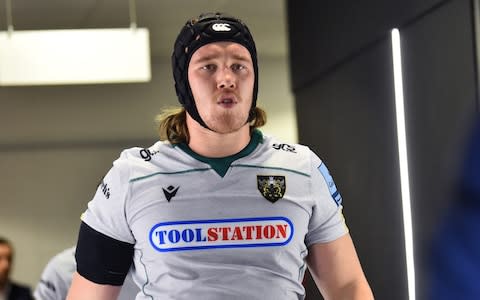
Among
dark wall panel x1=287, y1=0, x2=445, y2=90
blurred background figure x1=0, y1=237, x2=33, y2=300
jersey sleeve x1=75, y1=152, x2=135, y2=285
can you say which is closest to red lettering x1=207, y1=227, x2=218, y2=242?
jersey sleeve x1=75, y1=152, x2=135, y2=285

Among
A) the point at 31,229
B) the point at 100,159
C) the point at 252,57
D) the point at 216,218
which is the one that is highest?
the point at 252,57

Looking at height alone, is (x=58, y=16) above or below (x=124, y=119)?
above

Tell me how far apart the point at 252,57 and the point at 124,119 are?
8257 mm

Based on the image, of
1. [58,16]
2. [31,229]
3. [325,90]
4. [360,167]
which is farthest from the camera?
[31,229]

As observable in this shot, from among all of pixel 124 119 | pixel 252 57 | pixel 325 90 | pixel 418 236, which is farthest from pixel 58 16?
pixel 252 57

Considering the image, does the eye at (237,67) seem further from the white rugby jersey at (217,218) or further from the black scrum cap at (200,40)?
the white rugby jersey at (217,218)

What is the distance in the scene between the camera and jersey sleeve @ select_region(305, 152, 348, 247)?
1.55 m

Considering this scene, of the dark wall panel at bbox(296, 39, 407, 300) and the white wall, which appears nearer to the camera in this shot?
the dark wall panel at bbox(296, 39, 407, 300)

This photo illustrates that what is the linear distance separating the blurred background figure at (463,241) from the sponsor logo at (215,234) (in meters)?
0.50

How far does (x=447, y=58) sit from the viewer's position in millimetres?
3479

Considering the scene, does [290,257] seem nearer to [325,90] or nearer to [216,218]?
[216,218]

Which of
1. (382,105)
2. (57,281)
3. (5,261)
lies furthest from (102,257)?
(5,261)

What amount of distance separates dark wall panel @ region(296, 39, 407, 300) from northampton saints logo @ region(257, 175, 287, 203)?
8.63 ft

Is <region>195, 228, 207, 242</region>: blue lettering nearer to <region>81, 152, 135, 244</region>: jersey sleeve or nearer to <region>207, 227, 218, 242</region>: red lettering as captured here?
<region>207, 227, 218, 242</region>: red lettering
